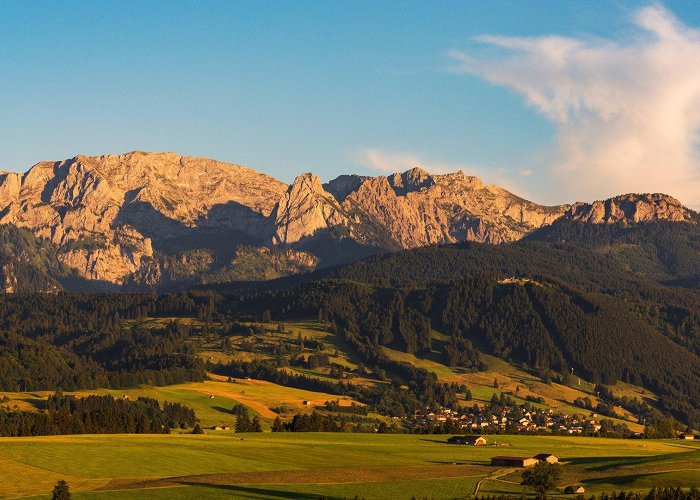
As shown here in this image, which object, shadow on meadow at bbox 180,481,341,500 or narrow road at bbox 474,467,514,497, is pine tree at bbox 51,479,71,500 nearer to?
shadow on meadow at bbox 180,481,341,500

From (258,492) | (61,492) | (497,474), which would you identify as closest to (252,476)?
(258,492)

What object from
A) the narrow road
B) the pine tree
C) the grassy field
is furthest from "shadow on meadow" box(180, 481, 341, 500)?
the narrow road

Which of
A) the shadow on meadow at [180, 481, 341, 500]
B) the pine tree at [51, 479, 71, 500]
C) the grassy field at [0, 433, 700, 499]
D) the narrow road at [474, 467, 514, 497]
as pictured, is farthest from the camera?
the narrow road at [474, 467, 514, 497]

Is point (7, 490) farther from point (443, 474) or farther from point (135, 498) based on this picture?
point (443, 474)

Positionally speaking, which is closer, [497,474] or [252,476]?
[252,476]

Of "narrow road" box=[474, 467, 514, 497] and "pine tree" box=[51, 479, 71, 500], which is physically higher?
"narrow road" box=[474, 467, 514, 497]

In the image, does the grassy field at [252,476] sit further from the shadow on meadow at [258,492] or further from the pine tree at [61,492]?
the pine tree at [61,492]

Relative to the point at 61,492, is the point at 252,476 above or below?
below

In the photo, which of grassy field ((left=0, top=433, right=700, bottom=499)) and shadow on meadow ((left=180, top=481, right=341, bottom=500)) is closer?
shadow on meadow ((left=180, top=481, right=341, bottom=500))

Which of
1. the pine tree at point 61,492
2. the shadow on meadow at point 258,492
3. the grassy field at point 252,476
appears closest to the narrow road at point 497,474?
the grassy field at point 252,476

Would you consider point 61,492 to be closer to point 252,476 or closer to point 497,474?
point 252,476

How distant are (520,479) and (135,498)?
6327 cm

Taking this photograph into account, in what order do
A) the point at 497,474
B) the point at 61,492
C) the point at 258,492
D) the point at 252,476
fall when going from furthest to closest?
the point at 497,474
the point at 252,476
the point at 258,492
the point at 61,492

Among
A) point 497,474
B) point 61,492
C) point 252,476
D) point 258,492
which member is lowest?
point 258,492
